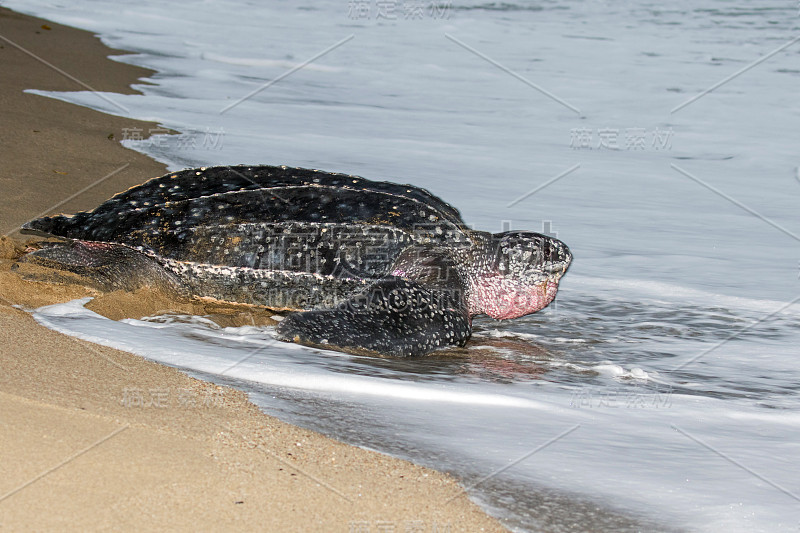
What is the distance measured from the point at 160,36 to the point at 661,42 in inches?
345

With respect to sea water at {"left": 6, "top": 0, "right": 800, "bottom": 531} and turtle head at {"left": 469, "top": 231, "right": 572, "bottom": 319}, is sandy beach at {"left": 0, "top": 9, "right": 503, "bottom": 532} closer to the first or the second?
sea water at {"left": 6, "top": 0, "right": 800, "bottom": 531}

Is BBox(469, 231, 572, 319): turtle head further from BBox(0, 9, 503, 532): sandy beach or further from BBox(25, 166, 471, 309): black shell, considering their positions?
BBox(0, 9, 503, 532): sandy beach

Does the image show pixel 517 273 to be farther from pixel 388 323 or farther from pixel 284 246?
pixel 284 246

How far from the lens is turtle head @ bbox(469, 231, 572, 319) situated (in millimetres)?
3301

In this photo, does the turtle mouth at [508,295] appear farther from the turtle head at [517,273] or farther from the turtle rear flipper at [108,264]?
the turtle rear flipper at [108,264]

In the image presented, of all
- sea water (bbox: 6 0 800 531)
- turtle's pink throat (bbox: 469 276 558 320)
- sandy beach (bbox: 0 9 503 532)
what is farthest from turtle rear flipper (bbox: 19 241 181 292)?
turtle's pink throat (bbox: 469 276 558 320)

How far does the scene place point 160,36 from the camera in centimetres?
1145

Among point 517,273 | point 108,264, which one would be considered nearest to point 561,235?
point 517,273

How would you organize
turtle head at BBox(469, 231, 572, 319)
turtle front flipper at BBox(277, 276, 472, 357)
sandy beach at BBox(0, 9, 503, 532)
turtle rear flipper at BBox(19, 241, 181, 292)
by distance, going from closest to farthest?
sandy beach at BBox(0, 9, 503, 532) < turtle front flipper at BBox(277, 276, 472, 357) < turtle rear flipper at BBox(19, 241, 181, 292) < turtle head at BBox(469, 231, 572, 319)

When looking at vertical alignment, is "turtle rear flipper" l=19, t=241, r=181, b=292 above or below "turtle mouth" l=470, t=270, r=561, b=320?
above

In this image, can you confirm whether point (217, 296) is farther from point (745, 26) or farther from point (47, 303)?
point (745, 26)

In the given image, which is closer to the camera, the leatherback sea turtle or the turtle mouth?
the leatherback sea turtle

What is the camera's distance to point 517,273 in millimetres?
3309

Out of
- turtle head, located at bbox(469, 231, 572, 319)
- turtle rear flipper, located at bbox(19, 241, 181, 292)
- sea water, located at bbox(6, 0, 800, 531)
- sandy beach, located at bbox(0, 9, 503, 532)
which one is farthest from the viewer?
turtle head, located at bbox(469, 231, 572, 319)
